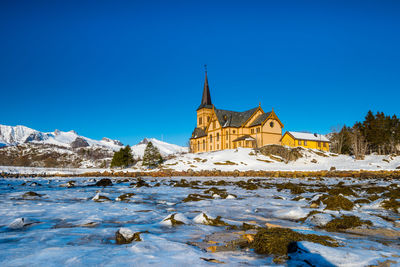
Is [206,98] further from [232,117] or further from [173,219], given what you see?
[173,219]

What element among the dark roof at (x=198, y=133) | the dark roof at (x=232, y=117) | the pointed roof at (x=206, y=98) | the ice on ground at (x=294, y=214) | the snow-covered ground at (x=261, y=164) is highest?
the pointed roof at (x=206, y=98)

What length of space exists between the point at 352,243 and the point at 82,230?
4.26 metres

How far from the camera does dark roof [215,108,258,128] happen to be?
5633 centimetres

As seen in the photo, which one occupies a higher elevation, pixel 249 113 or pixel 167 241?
pixel 249 113

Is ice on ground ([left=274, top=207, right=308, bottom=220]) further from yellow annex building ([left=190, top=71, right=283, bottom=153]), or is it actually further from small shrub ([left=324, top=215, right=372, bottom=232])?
yellow annex building ([left=190, top=71, right=283, bottom=153])

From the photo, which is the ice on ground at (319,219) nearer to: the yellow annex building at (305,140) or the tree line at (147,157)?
the tree line at (147,157)

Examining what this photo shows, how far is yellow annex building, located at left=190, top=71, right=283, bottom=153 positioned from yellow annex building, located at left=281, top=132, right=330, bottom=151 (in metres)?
1.93

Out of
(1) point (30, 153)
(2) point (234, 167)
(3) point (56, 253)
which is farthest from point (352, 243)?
(1) point (30, 153)

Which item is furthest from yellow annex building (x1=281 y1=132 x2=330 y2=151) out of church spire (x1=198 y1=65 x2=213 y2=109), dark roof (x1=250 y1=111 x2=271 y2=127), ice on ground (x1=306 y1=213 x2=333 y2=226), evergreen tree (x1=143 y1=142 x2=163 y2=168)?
ice on ground (x1=306 y1=213 x2=333 y2=226)

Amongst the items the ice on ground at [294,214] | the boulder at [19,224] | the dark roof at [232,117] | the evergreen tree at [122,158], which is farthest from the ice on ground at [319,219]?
the dark roof at [232,117]

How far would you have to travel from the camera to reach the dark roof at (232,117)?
56325 mm

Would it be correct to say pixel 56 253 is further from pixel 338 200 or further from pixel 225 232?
pixel 338 200

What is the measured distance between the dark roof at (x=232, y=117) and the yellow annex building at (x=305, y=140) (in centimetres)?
883

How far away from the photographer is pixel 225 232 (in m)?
4.53
